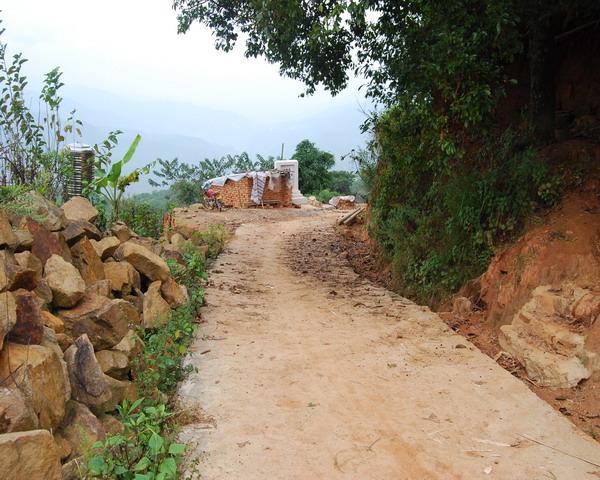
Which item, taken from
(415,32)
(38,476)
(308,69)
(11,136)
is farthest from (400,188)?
(38,476)

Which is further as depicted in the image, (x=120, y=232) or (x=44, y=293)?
(x=120, y=232)

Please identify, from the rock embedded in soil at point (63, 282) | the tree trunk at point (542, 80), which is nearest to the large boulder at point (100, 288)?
the rock embedded in soil at point (63, 282)

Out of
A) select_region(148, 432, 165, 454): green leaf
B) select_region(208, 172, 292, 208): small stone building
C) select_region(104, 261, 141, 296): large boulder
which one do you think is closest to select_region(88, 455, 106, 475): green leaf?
select_region(148, 432, 165, 454): green leaf

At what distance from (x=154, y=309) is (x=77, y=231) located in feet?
3.64

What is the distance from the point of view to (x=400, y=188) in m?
9.86

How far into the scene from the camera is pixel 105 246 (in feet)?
18.9

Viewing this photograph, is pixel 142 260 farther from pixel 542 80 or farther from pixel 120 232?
pixel 542 80

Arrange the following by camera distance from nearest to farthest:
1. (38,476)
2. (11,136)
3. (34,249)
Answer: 1. (38,476)
2. (34,249)
3. (11,136)

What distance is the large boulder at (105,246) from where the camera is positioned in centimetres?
566

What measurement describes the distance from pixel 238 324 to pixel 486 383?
9.52ft

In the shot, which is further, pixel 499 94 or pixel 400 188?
pixel 400 188

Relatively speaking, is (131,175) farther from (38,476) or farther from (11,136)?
(38,476)

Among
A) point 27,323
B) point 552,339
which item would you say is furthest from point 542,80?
point 27,323

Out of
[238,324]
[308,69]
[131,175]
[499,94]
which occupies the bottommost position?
[238,324]
